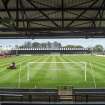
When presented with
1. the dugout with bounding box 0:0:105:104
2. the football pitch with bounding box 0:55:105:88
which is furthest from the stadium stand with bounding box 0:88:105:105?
the football pitch with bounding box 0:55:105:88

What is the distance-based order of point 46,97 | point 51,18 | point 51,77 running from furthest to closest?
point 51,77
point 46,97
point 51,18

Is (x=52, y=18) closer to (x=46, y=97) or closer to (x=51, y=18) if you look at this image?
(x=51, y=18)

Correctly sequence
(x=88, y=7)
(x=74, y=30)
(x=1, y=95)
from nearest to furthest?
1. (x=88, y=7)
2. (x=1, y=95)
3. (x=74, y=30)

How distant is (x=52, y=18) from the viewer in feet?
54.2

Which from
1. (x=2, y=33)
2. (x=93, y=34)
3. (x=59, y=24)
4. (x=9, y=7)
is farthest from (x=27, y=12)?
(x=93, y=34)

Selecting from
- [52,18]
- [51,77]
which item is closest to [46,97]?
[52,18]

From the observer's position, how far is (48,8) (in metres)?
15.2

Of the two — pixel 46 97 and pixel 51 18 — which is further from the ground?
pixel 51 18

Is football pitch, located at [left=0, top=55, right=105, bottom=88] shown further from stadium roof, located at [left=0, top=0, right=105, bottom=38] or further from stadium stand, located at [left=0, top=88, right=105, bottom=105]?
stadium roof, located at [left=0, top=0, right=105, bottom=38]

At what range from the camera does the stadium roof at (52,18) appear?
585 inches

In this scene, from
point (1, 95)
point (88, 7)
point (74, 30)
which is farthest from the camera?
point (74, 30)

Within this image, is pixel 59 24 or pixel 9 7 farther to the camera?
pixel 59 24

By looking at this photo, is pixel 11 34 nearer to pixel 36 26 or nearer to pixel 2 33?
pixel 2 33

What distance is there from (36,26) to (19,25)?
36.4 inches
